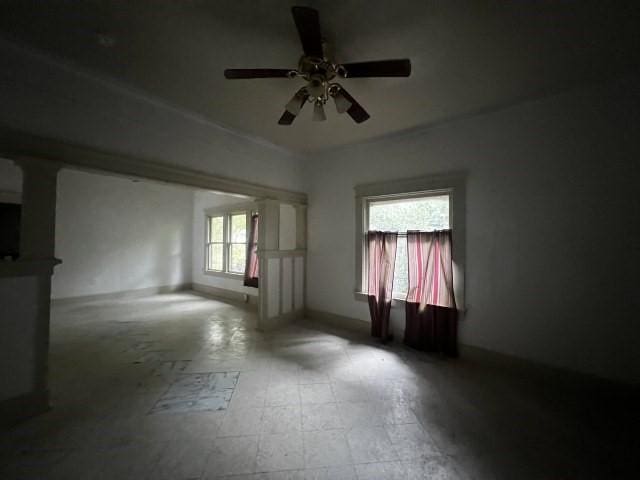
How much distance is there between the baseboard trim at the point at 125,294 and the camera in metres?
5.08

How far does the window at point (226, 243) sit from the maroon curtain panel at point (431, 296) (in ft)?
12.6

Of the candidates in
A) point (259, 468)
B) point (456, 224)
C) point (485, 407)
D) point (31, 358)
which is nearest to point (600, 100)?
point (456, 224)

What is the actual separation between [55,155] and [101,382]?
82.7 inches

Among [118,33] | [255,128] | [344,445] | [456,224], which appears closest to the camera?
[344,445]

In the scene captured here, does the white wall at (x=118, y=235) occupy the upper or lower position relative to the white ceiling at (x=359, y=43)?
lower

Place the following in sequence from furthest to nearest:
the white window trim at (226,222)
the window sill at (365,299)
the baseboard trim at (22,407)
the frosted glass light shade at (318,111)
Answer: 1. the white window trim at (226,222)
2. the window sill at (365,299)
3. the frosted glass light shade at (318,111)
4. the baseboard trim at (22,407)

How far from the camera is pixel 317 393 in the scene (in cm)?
216

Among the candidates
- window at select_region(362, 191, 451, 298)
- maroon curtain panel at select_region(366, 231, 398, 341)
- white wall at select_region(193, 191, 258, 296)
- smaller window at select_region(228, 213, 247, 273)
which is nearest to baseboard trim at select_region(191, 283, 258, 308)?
white wall at select_region(193, 191, 258, 296)

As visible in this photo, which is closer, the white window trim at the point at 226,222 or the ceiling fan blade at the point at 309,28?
the ceiling fan blade at the point at 309,28

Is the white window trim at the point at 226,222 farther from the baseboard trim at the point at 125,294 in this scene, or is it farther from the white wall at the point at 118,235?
the baseboard trim at the point at 125,294

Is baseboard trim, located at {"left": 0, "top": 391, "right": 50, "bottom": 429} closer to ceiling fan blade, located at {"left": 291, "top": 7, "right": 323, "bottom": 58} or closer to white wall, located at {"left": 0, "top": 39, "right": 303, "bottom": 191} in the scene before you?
white wall, located at {"left": 0, "top": 39, "right": 303, "bottom": 191}

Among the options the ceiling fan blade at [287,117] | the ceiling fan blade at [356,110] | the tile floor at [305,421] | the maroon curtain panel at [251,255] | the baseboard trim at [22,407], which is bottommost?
the tile floor at [305,421]

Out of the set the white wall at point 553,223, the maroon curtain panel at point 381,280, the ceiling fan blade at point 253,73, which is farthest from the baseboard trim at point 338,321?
the ceiling fan blade at point 253,73

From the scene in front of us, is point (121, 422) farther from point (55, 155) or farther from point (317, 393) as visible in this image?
point (55, 155)
